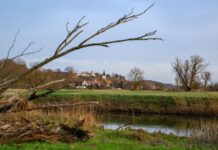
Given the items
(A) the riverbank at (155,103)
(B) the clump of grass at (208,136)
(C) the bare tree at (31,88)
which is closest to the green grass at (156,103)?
(A) the riverbank at (155,103)

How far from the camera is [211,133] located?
50.6ft

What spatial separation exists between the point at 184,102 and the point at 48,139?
2490 cm


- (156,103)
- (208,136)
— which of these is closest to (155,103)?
(156,103)

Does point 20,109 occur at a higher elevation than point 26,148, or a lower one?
higher

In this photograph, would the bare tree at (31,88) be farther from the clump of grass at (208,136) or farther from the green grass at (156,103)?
the green grass at (156,103)

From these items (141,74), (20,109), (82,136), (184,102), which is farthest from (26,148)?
(141,74)

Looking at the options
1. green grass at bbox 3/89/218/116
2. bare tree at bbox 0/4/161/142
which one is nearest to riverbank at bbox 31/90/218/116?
green grass at bbox 3/89/218/116

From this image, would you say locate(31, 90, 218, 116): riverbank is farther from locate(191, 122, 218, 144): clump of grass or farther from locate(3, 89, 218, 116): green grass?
locate(191, 122, 218, 144): clump of grass

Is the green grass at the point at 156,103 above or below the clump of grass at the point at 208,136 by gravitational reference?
above

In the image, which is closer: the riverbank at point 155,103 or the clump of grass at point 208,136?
the clump of grass at point 208,136

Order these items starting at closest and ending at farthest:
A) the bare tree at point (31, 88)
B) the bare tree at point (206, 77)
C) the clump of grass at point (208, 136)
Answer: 1. the bare tree at point (31, 88)
2. the clump of grass at point (208, 136)
3. the bare tree at point (206, 77)

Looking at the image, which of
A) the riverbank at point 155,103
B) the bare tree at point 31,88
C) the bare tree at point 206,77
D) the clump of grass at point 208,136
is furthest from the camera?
the bare tree at point 206,77

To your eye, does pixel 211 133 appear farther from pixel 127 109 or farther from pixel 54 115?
→ pixel 127 109

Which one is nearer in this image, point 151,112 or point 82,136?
point 82,136
